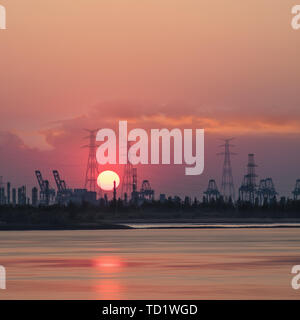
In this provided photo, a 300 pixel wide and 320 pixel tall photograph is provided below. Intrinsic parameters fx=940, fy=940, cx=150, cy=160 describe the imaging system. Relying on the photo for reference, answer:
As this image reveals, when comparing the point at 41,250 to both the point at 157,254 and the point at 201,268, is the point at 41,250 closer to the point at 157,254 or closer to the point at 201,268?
the point at 157,254

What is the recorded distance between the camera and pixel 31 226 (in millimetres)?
163875

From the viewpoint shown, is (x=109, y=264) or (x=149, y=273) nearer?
(x=149, y=273)

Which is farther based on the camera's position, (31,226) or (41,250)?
(31,226)

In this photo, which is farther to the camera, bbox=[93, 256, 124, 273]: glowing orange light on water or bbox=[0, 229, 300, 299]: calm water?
bbox=[93, 256, 124, 273]: glowing orange light on water

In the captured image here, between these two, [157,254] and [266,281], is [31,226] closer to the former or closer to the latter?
[157,254]

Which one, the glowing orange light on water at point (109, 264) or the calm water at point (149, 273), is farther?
the glowing orange light on water at point (109, 264)
